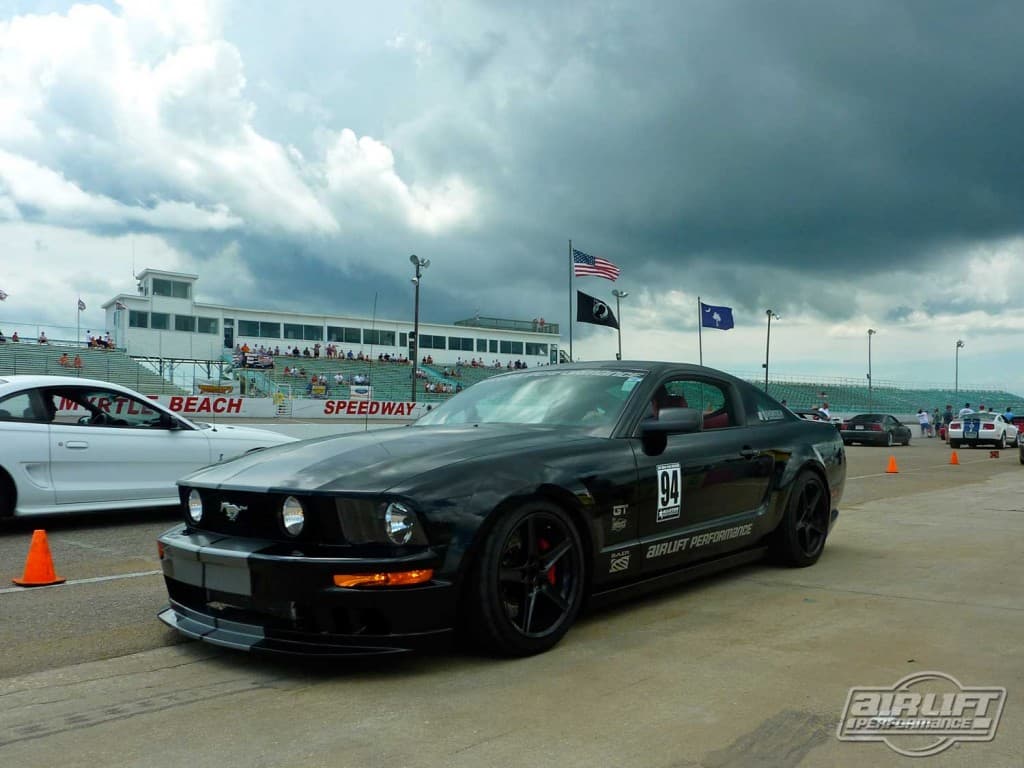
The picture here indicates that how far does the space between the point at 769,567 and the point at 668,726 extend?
3303 millimetres

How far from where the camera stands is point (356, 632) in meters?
3.48

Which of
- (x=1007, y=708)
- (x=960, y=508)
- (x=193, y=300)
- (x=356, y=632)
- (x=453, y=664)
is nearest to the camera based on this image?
(x=1007, y=708)

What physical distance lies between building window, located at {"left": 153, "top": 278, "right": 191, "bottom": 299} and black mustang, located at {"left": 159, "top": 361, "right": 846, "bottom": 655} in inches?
2131

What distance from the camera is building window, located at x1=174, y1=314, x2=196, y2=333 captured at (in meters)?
55.1

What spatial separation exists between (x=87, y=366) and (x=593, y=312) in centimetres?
2285

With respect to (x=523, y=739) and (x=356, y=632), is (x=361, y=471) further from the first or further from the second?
(x=523, y=739)

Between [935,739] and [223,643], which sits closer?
[935,739]

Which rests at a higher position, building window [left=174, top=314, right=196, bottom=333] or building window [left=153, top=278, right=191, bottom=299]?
building window [left=153, top=278, right=191, bottom=299]

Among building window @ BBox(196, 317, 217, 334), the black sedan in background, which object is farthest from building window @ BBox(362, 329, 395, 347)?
the black sedan in background

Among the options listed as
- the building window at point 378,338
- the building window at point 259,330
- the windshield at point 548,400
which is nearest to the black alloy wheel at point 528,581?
the windshield at point 548,400

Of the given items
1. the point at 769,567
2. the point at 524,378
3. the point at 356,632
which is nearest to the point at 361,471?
the point at 356,632

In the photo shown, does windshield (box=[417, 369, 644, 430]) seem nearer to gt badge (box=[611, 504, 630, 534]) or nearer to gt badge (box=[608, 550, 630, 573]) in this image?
gt badge (box=[611, 504, 630, 534])

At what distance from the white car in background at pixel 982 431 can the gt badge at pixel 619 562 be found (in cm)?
2938

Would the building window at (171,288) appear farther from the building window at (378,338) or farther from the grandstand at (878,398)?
the grandstand at (878,398)
